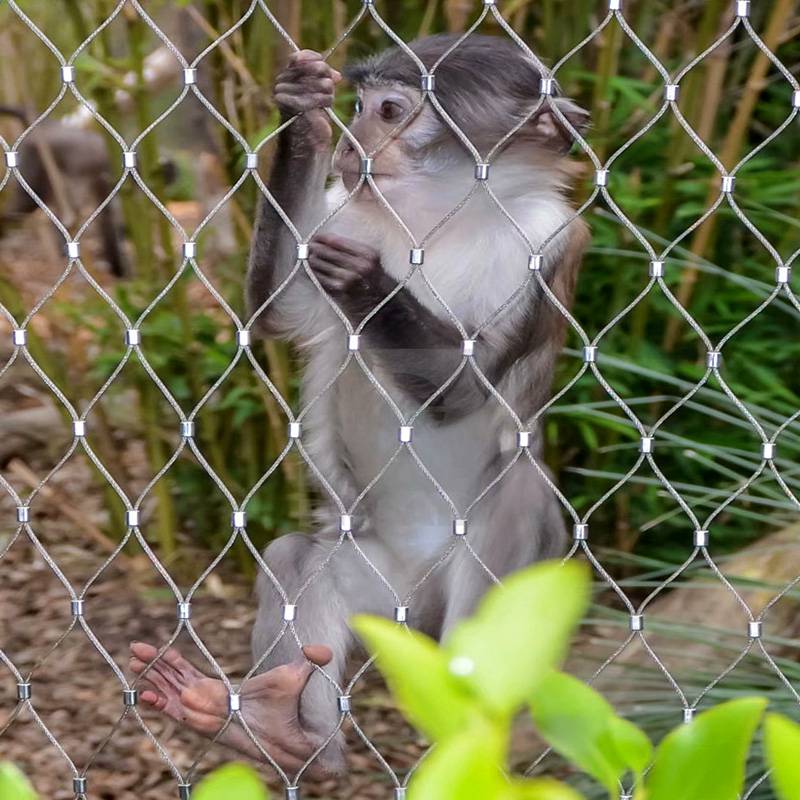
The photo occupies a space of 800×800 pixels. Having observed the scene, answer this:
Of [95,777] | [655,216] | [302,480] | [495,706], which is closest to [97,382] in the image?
[302,480]

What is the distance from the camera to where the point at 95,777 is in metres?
2.57

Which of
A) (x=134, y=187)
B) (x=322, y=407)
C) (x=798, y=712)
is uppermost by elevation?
(x=134, y=187)

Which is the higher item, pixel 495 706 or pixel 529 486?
pixel 495 706

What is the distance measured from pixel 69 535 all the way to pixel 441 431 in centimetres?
152

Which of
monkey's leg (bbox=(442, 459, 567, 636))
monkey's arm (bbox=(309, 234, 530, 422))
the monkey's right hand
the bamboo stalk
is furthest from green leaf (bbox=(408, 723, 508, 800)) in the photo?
the bamboo stalk

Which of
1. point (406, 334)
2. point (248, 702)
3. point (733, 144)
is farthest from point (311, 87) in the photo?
point (733, 144)

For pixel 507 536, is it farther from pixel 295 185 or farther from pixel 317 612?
pixel 295 185

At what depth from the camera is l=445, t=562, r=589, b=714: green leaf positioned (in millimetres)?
598

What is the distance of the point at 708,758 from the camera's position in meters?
0.64

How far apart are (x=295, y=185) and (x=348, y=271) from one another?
0.20 metres

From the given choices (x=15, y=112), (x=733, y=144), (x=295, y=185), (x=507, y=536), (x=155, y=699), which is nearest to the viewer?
(x=155, y=699)

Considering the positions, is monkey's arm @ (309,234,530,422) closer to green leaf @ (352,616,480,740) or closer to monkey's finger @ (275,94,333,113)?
monkey's finger @ (275,94,333,113)

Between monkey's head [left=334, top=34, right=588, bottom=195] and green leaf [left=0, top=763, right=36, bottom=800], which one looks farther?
monkey's head [left=334, top=34, right=588, bottom=195]

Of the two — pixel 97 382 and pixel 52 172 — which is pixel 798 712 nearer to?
pixel 97 382
